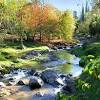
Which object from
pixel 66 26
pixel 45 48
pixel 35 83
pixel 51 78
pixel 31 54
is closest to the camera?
pixel 35 83

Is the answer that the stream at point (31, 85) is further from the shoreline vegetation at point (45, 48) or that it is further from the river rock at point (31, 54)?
the river rock at point (31, 54)

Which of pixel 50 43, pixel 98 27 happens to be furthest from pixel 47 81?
pixel 98 27

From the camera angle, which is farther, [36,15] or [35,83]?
[36,15]

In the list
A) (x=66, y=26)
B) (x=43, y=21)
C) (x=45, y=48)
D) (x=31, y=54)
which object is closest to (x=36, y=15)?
(x=43, y=21)

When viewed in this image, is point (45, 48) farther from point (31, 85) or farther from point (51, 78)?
point (31, 85)

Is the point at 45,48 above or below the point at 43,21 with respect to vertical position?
below

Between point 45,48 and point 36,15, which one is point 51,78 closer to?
point 45,48

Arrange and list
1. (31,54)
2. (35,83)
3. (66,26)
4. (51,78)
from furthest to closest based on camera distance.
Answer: (66,26)
(31,54)
(51,78)
(35,83)

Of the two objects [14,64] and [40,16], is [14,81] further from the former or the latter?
[40,16]

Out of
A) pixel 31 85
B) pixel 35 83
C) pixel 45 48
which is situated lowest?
pixel 45 48

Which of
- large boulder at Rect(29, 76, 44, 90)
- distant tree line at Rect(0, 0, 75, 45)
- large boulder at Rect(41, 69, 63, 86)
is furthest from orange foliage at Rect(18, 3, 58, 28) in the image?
large boulder at Rect(29, 76, 44, 90)

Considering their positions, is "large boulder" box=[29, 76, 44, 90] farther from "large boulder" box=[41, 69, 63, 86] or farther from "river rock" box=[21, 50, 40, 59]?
"river rock" box=[21, 50, 40, 59]

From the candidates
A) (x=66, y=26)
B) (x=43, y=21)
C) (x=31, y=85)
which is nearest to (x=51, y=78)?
(x=31, y=85)

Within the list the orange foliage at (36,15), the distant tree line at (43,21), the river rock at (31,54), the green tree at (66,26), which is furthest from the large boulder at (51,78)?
the green tree at (66,26)
